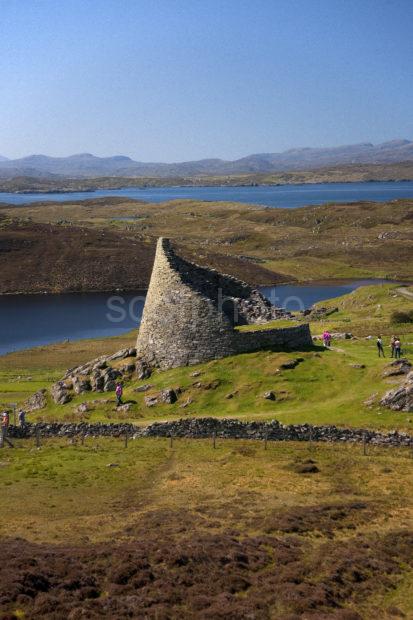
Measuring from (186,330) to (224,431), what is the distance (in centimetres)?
877

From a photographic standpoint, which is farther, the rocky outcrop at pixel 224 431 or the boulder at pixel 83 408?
the boulder at pixel 83 408

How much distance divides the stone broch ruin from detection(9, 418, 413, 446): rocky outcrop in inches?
259

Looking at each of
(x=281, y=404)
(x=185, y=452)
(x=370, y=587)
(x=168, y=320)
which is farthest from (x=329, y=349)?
(x=370, y=587)

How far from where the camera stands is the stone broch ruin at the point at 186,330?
41250 millimetres

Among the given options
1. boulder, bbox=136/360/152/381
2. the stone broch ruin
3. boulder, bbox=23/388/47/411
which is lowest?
boulder, bbox=23/388/47/411

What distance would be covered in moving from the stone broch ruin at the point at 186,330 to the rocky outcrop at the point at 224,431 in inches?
259

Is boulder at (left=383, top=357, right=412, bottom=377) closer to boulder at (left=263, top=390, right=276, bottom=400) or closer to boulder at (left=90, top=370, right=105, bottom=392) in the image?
boulder at (left=263, top=390, right=276, bottom=400)

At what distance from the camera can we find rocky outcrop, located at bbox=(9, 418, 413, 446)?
110 feet

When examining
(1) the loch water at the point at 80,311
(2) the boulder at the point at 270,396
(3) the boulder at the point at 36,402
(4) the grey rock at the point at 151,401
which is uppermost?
(2) the boulder at the point at 270,396

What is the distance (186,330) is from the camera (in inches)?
1665

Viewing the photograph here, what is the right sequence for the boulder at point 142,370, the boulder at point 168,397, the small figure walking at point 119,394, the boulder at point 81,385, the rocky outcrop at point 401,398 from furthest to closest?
the boulder at point 81,385
the boulder at point 142,370
the small figure walking at point 119,394
the boulder at point 168,397
the rocky outcrop at point 401,398

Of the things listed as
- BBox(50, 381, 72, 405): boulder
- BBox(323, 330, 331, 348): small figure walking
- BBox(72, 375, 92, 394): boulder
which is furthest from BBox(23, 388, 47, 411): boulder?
BBox(323, 330, 331, 348): small figure walking

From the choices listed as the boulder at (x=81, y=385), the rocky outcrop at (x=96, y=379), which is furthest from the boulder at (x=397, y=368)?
the boulder at (x=81, y=385)

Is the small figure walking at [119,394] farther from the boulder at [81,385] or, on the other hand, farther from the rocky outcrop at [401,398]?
the rocky outcrop at [401,398]
